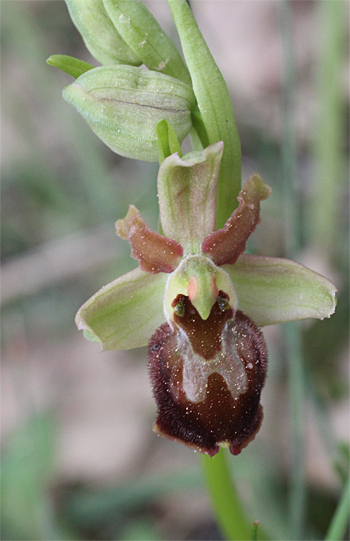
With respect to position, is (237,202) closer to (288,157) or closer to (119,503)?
(288,157)

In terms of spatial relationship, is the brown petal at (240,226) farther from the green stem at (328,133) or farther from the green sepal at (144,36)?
the green stem at (328,133)

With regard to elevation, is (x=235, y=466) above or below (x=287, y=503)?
above

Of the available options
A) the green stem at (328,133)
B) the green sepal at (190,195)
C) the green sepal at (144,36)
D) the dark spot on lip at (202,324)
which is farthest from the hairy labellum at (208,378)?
the green stem at (328,133)

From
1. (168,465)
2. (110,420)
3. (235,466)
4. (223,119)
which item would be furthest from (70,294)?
(223,119)

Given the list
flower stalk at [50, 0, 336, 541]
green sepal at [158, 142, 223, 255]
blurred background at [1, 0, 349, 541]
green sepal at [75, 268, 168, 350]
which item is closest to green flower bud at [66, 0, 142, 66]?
flower stalk at [50, 0, 336, 541]

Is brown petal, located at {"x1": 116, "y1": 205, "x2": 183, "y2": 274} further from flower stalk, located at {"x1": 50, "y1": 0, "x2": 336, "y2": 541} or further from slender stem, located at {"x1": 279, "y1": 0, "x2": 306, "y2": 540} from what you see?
slender stem, located at {"x1": 279, "y1": 0, "x2": 306, "y2": 540}

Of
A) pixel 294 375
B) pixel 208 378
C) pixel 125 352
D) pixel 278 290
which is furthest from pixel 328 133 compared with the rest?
pixel 208 378
